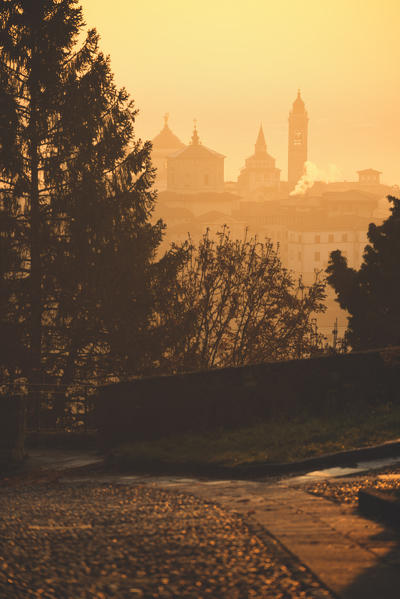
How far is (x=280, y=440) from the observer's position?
435 inches

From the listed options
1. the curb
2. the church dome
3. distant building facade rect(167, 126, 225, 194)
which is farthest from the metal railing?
the church dome

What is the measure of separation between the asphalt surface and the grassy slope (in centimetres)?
253

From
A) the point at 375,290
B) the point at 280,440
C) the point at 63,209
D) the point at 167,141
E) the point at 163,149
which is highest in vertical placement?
the point at 167,141

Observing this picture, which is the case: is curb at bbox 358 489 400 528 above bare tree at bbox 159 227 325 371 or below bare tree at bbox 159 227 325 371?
below

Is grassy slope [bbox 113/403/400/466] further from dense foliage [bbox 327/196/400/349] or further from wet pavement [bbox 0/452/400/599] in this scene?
dense foliage [bbox 327/196/400/349]

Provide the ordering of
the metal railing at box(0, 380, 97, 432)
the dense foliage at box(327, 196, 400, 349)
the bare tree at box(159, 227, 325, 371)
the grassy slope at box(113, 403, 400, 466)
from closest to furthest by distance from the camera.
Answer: the grassy slope at box(113, 403, 400, 466)
the metal railing at box(0, 380, 97, 432)
the dense foliage at box(327, 196, 400, 349)
the bare tree at box(159, 227, 325, 371)

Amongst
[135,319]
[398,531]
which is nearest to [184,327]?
[135,319]

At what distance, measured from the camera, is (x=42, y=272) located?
73.4 feet

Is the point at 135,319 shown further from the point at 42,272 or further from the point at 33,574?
the point at 33,574

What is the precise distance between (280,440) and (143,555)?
18.2 feet

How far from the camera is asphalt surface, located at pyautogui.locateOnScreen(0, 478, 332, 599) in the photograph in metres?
4.90

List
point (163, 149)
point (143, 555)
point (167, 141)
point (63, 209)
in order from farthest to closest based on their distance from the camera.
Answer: point (167, 141), point (163, 149), point (63, 209), point (143, 555)

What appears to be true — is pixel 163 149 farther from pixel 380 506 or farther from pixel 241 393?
pixel 380 506

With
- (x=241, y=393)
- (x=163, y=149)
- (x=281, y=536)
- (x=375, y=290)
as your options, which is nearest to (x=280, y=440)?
(x=241, y=393)
